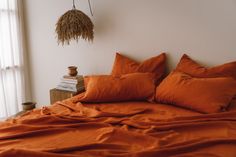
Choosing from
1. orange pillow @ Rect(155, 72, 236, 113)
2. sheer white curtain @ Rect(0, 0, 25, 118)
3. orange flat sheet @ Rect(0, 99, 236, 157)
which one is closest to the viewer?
orange flat sheet @ Rect(0, 99, 236, 157)

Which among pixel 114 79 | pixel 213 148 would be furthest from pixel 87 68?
pixel 213 148

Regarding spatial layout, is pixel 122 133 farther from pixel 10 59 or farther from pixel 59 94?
pixel 10 59

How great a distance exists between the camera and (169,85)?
2209 mm

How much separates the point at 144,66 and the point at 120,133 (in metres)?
1.13

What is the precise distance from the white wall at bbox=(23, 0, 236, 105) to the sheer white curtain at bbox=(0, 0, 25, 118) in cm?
15

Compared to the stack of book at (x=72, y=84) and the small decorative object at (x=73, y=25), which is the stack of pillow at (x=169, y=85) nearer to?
the stack of book at (x=72, y=84)

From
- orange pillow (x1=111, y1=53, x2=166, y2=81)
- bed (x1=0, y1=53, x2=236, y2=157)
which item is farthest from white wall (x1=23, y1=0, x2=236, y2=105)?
bed (x1=0, y1=53, x2=236, y2=157)

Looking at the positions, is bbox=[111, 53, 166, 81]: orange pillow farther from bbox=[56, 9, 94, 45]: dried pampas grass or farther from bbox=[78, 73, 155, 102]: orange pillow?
bbox=[56, 9, 94, 45]: dried pampas grass

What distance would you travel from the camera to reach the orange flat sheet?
4.50 feet

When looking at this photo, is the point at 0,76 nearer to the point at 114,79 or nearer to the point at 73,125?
the point at 114,79

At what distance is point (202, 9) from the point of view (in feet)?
7.72

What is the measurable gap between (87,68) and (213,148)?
202 cm

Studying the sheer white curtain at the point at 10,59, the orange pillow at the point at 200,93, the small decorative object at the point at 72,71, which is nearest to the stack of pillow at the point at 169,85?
the orange pillow at the point at 200,93

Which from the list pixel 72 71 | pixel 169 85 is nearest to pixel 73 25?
pixel 72 71
